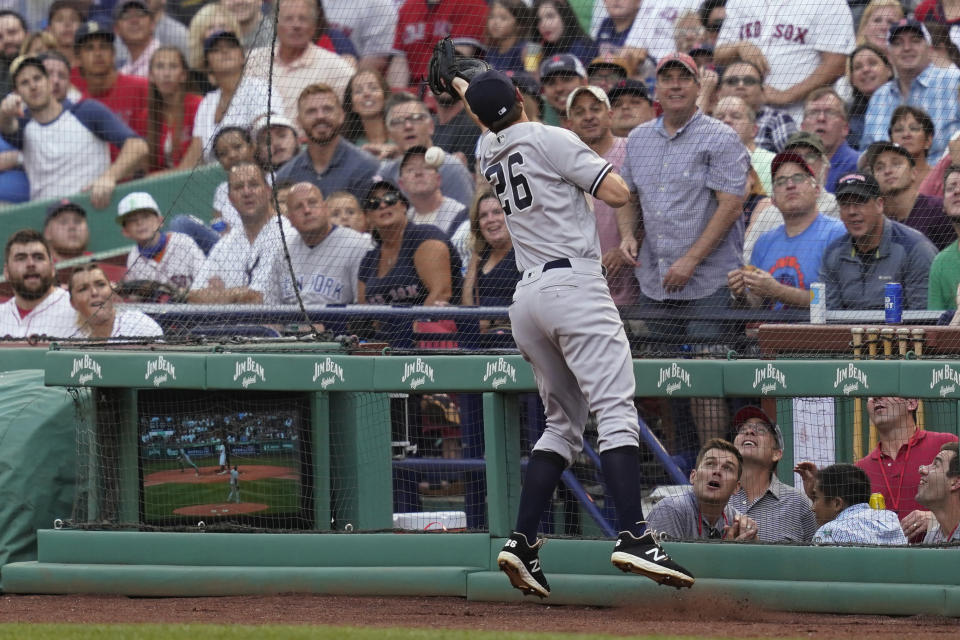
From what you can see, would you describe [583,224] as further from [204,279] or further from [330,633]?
[204,279]

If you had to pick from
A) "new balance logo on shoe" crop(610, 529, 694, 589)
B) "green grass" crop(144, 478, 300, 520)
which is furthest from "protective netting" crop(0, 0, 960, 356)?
"new balance logo on shoe" crop(610, 529, 694, 589)

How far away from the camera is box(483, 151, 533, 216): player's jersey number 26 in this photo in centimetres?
550

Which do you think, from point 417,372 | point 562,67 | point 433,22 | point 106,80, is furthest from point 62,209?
point 417,372

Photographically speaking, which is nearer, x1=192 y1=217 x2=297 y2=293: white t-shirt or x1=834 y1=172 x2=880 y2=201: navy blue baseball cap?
x1=834 y1=172 x2=880 y2=201: navy blue baseball cap

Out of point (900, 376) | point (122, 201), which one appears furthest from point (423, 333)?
point (122, 201)

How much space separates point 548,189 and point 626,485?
3.94 ft

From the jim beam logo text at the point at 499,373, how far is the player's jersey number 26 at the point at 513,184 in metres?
0.80

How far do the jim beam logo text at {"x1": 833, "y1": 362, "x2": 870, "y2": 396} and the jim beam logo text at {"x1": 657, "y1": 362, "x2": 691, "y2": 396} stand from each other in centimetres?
63

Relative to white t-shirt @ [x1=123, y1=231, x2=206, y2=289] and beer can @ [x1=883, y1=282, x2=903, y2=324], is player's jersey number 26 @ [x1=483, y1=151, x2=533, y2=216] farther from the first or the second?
white t-shirt @ [x1=123, y1=231, x2=206, y2=289]

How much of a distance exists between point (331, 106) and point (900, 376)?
16.0ft

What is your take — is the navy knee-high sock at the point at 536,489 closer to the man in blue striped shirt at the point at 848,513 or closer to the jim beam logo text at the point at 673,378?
the jim beam logo text at the point at 673,378

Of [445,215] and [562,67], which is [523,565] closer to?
[445,215]

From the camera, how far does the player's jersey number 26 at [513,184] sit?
550 centimetres

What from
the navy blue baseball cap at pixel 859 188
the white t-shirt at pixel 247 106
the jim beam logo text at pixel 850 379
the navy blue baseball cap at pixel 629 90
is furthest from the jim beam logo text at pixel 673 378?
the white t-shirt at pixel 247 106
